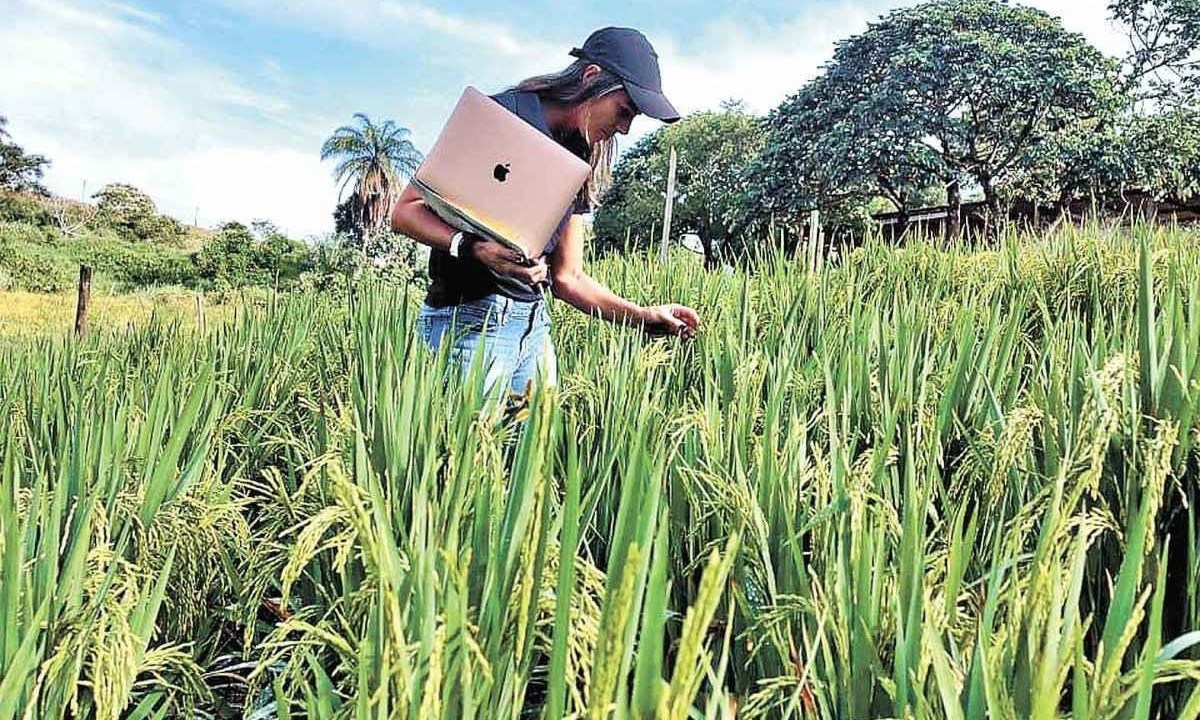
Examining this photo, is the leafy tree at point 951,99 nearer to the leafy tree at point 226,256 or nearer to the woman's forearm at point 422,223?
the woman's forearm at point 422,223

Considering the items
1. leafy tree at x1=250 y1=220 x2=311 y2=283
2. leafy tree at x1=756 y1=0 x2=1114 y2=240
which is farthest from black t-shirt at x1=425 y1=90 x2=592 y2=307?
leafy tree at x1=250 y1=220 x2=311 y2=283

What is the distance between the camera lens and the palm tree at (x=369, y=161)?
38.6 meters

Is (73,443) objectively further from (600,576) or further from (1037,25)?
(1037,25)

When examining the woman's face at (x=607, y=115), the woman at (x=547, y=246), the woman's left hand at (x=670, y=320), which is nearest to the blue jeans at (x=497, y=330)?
the woman at (x=547, y=246)

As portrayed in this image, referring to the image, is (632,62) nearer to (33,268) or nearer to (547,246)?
(547,246)

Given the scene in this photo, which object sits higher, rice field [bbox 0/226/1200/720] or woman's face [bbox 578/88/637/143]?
woman's face [bbox 578/88/637/143]

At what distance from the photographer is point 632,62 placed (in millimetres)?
1924

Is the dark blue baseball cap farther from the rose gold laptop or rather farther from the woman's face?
the rose gold laptop

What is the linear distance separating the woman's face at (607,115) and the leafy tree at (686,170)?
25690 millimetres

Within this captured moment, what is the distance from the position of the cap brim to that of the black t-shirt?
206mm

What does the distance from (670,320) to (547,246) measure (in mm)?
333

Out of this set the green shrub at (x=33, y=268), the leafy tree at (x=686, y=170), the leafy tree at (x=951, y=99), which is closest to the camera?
the leafy tree at (x=951, y=99)

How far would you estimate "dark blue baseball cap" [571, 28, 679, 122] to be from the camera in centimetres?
191

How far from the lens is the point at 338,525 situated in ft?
3.53
